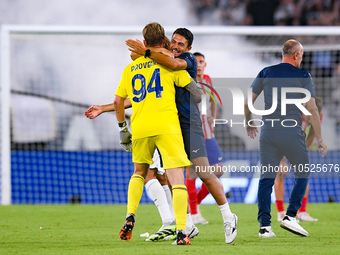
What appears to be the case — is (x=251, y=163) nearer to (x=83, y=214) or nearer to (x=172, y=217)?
(x=83, y=214)

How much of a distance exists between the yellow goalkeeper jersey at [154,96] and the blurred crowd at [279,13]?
11828mm

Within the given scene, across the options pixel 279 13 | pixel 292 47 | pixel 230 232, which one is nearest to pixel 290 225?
pixel 230 232

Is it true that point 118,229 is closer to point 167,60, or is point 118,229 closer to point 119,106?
point 119,106

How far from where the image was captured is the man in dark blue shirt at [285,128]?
17.5 feet

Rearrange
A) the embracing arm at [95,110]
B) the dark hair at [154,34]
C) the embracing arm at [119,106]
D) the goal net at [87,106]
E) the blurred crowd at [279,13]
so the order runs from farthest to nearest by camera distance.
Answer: the blurred crowd at [279,13], the goal net at [87,106], the embracing arm at [95,110], the embracing arm at [119,106], the dark hair at [154,34]

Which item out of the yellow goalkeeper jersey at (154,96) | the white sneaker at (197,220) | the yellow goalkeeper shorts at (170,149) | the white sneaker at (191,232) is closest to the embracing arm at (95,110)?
the yellow goalkeeper jersey at (154,96)

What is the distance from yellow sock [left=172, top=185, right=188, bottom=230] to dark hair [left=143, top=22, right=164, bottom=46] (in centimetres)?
115

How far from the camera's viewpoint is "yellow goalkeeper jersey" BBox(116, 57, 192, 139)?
4777 mm

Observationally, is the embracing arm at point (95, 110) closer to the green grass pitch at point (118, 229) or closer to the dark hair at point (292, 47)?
the green grass pitch at point (118, 229)

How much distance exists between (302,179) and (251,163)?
5.09 metres

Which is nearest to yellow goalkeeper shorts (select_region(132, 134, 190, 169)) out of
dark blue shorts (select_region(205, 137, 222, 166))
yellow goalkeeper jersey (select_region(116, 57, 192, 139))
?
yellow goalkeeper jersey (select_region(116, 57, 192, 139))

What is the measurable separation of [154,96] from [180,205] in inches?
34.2

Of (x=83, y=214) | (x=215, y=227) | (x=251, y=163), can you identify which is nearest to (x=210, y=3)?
(x=251, y=163)

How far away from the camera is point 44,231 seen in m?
6.04
